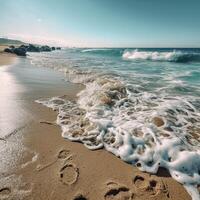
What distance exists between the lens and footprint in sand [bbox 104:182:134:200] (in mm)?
2076

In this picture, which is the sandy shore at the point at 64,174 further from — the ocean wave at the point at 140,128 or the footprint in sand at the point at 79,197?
the ocean wave at the point at 140,128

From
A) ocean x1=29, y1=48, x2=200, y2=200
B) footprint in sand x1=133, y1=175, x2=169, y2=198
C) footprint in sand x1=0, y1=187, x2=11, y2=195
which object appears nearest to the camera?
footprint in sand x1=0, y1=187, x2=11, y2=195

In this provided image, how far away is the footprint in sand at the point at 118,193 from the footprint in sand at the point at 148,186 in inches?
5.2

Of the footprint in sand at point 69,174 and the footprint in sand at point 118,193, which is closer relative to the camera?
the footprint in sand at point 118,193

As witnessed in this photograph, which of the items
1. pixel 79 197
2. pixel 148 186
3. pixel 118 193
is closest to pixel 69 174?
pixel 79 197

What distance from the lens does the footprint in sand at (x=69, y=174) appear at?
226cm

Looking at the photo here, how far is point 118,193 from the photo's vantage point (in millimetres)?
2131

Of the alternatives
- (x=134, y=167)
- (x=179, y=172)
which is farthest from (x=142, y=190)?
(x=179, y=172)

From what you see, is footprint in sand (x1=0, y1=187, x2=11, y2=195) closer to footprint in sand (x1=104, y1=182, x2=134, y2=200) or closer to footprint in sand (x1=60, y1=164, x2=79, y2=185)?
footprint in sand (x1=60, y1=164, x2=79, y2=185)

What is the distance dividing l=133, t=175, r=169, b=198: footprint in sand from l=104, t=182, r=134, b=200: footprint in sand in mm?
132

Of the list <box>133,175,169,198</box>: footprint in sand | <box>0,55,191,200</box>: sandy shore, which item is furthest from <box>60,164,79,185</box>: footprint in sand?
<box>133,175,169,198</box>: footprint in sand

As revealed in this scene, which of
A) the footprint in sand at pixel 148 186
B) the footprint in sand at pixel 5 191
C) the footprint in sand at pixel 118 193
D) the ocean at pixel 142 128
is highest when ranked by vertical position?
the footprint in sand at pixel 5 191

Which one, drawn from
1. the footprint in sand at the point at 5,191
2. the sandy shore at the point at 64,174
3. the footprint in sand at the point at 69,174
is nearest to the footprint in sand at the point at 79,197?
the sandy shore at the point at 64,174

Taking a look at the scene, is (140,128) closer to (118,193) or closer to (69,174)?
(118,193)
